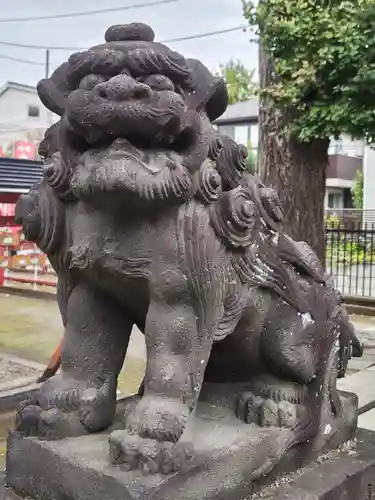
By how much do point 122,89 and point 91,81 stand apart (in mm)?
111

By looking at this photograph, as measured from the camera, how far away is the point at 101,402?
1.53m

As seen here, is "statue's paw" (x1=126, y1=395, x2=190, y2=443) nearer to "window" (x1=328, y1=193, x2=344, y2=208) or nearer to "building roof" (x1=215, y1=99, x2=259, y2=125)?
"building roof" (x1=215, y1=99, x2=259, y2=125)

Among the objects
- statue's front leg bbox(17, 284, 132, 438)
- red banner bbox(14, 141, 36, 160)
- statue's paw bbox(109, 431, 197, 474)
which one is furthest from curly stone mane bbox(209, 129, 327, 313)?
red banner bbox(14, 141, 36, 160)

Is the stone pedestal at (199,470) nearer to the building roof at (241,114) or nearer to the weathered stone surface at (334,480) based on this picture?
the weathered stone surface at (334,480)

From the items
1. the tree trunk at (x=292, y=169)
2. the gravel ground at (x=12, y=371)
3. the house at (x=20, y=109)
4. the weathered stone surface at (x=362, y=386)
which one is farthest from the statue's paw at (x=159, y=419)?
the house at (x=20, y=109)

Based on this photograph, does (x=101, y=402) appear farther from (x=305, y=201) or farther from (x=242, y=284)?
(x=305, y=201)

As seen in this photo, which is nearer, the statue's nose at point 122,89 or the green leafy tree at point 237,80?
the statue's nose at point 122,89

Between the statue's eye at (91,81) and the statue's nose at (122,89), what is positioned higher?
the statue's eye at (91,81)

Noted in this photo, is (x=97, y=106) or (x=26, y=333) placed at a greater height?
(x=97, y=106)

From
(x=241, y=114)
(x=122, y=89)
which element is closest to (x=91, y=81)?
(x=122, y=89)

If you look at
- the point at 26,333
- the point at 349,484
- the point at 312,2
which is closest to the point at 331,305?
the point at 349,484

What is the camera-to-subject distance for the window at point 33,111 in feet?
73.9

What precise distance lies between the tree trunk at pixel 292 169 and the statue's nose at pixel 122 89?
3.63m

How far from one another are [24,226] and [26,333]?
16.2ft
